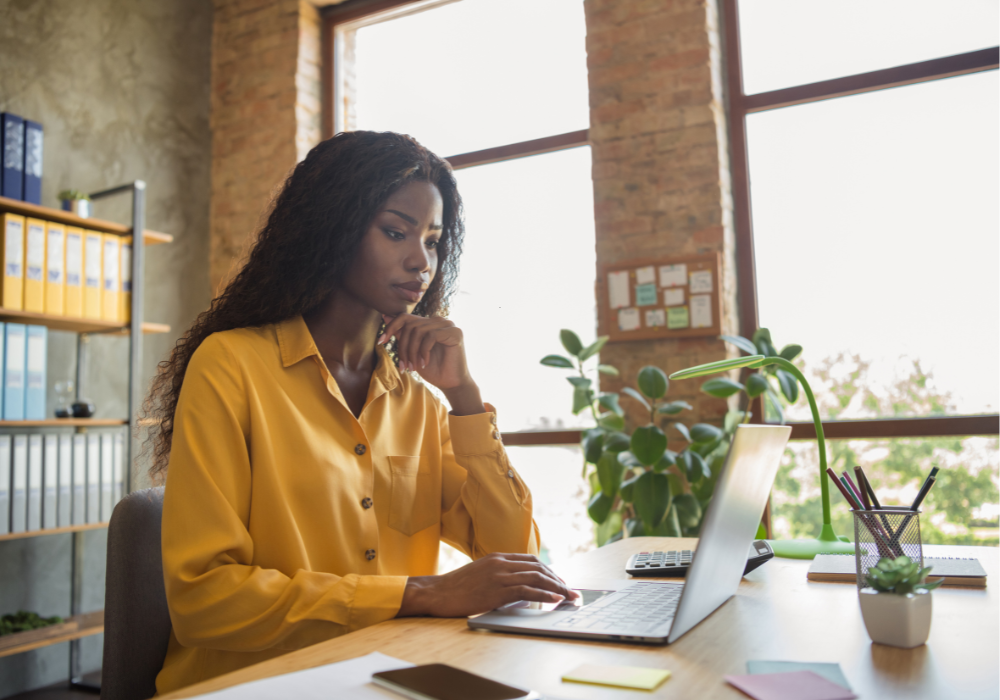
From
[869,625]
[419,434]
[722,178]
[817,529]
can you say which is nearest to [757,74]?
[722,178]

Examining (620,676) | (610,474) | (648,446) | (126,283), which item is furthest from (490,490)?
(126,283)

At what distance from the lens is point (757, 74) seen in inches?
131

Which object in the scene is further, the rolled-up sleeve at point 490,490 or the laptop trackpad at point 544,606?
the rolled-up sleeve at point 490,490

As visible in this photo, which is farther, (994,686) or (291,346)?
(291,346)

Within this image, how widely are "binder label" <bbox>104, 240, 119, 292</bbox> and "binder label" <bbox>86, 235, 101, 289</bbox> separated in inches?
1.4

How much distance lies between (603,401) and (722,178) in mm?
1071

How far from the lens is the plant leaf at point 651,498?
8.70 feet

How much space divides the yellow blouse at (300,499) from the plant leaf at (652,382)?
1400mm

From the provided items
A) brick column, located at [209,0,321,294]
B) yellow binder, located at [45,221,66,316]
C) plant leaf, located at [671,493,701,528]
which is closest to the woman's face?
plant leaf, located at [671,493,701,528]

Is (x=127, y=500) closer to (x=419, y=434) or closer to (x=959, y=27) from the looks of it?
(x=419, y=434)

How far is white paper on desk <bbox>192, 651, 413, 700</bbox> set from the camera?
640 millimetres

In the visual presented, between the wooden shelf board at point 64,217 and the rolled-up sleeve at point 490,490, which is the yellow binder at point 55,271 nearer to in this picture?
the wooden shelf board at point 64,217

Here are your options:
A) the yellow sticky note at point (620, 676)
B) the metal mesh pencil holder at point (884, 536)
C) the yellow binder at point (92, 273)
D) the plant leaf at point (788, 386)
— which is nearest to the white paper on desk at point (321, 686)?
the yellow sticky note at point (620, 676)

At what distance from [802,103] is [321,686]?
10.6 feet
